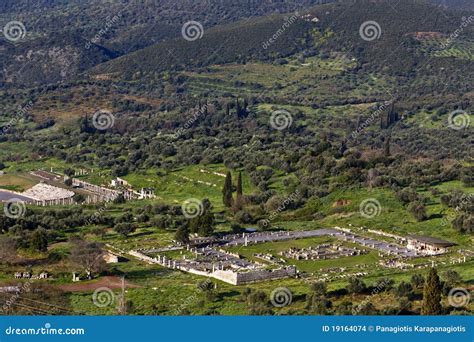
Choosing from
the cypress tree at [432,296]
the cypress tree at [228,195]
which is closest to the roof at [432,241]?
the cypress tree at [228,195]

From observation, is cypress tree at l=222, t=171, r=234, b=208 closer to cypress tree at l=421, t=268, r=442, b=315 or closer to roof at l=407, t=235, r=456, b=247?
roof at l=407, t=235, r=456, b=247

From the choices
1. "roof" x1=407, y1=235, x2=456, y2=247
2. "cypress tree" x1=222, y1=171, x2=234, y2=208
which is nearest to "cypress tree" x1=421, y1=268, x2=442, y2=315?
"roof" x1=407, y1=235, x2=456, y2=247

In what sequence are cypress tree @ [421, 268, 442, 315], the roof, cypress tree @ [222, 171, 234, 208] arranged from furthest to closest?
cypress tree @ [222, 171, 234, 208] < the roof < cypress tree @ [421, 268, 442, 315]

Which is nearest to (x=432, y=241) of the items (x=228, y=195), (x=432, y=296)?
(x=228, y=195)

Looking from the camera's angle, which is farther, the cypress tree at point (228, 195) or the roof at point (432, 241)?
the cypress tree at point (228, 195)

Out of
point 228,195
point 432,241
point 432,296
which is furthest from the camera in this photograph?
point 228,195

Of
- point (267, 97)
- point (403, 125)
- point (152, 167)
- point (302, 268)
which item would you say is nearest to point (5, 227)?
point (302, 268)

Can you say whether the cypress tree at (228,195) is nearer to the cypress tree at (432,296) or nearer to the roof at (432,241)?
the roof at (432,241)

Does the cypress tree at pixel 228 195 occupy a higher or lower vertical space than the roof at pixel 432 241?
higher

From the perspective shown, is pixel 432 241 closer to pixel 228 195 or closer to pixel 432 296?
pixel 228 195

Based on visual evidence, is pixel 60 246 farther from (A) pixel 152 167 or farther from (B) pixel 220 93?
(B) pixel 220 93

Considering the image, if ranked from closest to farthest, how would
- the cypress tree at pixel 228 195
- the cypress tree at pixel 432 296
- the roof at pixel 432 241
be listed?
the cypress tree at pixel 432 296, the roof at pixel 432 241, the cypress tree at pixel 228 195
